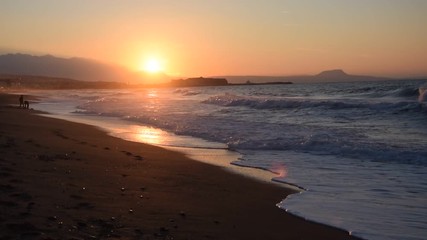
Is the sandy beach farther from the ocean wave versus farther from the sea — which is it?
the ocean wave

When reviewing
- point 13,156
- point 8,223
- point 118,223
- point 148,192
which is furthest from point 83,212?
point 13,156

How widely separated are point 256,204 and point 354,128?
12087 millimetres

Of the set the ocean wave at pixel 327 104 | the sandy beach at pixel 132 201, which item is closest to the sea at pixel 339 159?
the sandy beach at pixel 132 201

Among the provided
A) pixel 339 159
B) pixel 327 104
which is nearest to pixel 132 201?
pixel 339 159

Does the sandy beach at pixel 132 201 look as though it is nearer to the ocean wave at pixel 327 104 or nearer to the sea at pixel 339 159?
the sea at pixel 339 159

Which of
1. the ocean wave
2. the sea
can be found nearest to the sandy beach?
the sea

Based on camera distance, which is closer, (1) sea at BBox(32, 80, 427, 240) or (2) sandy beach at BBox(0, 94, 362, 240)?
(2) sandy beach at BBox(0, 94, 362, 240)

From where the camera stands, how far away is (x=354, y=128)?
18.5 m

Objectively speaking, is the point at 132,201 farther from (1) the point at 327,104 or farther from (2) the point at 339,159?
(1) the point at 327,104

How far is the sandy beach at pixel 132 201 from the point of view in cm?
527

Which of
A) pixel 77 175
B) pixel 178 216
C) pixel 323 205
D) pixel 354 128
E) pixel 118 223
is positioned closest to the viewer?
pixel 118 223

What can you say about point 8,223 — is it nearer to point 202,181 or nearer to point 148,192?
point 148,192

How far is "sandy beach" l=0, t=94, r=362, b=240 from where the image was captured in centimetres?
527

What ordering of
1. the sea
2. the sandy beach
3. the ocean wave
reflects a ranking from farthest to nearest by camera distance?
the ocean wave, the sea, the sandy beach
